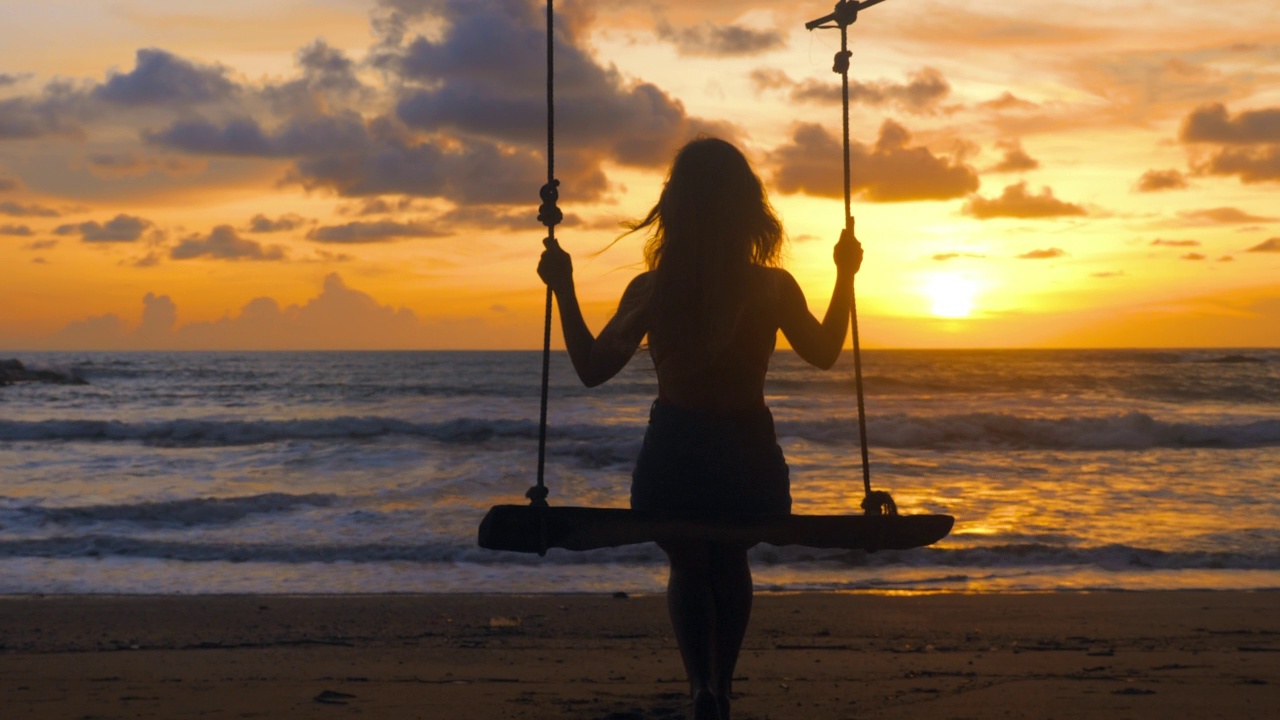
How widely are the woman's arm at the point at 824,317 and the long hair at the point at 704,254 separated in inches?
4.5

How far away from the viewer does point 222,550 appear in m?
7.36

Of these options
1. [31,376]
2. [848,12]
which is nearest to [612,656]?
[848,12]

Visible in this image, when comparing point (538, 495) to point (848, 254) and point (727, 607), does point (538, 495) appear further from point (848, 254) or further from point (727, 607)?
point (848, 254)

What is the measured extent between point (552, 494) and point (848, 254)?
8163 mm

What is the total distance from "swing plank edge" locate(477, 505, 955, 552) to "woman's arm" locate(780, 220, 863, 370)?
1.17 ft

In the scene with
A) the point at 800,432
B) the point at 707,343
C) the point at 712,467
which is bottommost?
the point at 800,432

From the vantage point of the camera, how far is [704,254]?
7.75 ft

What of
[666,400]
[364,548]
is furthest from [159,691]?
[364,548]

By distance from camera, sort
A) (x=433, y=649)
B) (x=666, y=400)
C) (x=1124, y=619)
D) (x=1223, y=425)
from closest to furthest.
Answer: (x=666, y=400), (x=433, y=649), (x=1124, y=619), (x=1223, y=425)

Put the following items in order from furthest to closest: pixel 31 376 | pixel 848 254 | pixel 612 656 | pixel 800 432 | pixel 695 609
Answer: pixel 31 376 < pixel 800 432 < pixel 612 656 < pixel 848 254 < pixel 695 609

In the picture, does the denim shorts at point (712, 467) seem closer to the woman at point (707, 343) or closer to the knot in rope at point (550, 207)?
the woman at point (707, 343)

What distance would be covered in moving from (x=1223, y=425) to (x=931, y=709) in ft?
57.8

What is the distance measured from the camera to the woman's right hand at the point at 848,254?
2.56m

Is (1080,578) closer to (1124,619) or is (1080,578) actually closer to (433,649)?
(1124,619)
